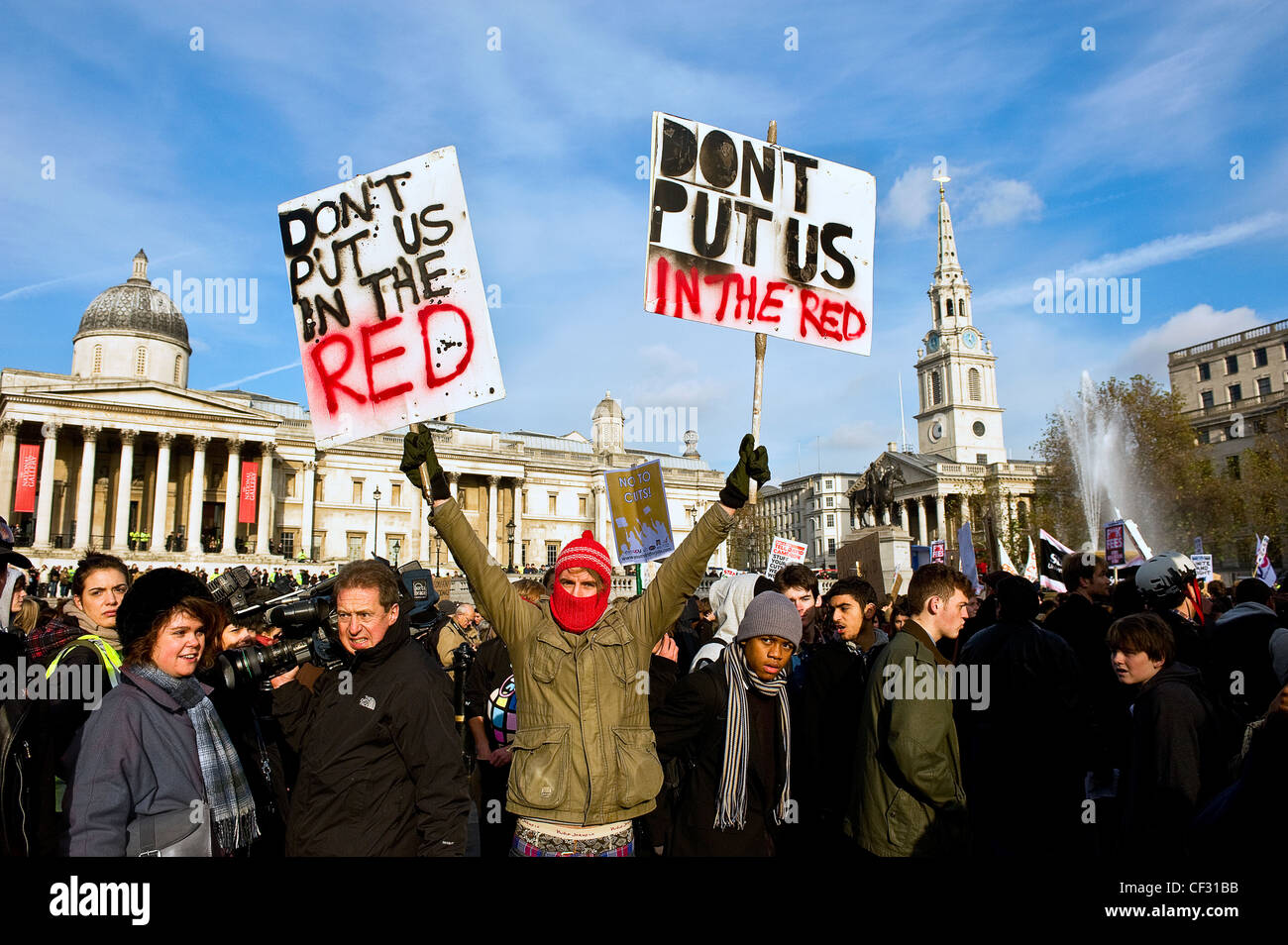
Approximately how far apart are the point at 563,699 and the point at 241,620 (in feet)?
7.61

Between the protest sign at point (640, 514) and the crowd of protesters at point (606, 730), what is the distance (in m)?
5.09

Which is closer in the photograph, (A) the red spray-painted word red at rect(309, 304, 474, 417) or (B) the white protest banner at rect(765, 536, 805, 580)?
(A) the red spray-painted word red at rect(309, 304, 474, 417)

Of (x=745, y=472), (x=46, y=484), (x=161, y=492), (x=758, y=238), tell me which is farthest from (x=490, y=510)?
(x=745, y=472)

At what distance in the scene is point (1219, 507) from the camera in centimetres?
3981

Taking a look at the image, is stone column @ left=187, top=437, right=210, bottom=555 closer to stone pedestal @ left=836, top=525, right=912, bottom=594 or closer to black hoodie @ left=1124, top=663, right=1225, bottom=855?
stone pedestal @ left=836, top=525, right=912, bottom=594

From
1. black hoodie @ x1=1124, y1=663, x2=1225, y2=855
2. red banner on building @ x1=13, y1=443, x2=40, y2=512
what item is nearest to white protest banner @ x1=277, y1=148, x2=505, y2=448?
black hoodie @ x1=1124, y1=663, x2=1225, y2=855

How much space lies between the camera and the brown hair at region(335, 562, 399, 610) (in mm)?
→ 3502

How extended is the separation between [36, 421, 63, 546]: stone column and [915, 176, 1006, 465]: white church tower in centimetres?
7194

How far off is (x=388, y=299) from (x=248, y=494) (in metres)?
47.2

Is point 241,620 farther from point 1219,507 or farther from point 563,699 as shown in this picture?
point 1219,507
